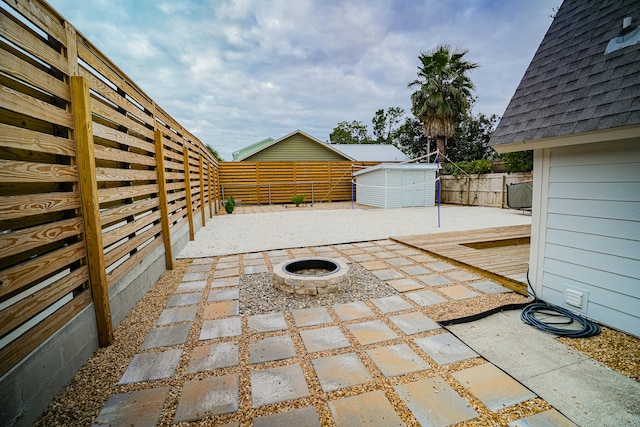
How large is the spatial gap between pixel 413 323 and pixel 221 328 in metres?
1.60

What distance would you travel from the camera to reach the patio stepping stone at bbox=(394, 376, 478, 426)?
4.39 feet

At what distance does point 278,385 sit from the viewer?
1.58 metres

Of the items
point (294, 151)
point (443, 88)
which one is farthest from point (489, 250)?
point (294, 151)

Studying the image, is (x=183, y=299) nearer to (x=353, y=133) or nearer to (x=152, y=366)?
(x=152, y=366)

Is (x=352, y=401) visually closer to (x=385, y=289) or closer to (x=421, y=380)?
(x=421, y=380)

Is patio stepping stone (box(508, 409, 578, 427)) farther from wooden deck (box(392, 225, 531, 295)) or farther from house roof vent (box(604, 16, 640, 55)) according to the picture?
house roof vent (box(604, 16, 640, 55))

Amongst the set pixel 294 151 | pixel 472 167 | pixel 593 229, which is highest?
pixel 294 151

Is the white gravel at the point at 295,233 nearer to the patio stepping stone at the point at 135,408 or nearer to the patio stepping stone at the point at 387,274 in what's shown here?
the patio stepping stone at the point at 387,274

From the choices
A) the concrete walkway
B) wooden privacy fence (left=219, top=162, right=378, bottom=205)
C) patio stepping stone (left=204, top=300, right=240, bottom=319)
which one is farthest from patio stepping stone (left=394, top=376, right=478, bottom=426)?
wooden privacy fence (left=219, top=162, right=378, bottom=205)

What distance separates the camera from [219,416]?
1365mm

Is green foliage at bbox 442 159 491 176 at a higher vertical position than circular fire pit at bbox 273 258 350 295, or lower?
higher

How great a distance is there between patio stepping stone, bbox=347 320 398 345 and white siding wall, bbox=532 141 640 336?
1.76m

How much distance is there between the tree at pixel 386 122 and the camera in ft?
114

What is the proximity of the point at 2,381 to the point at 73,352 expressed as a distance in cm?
58
